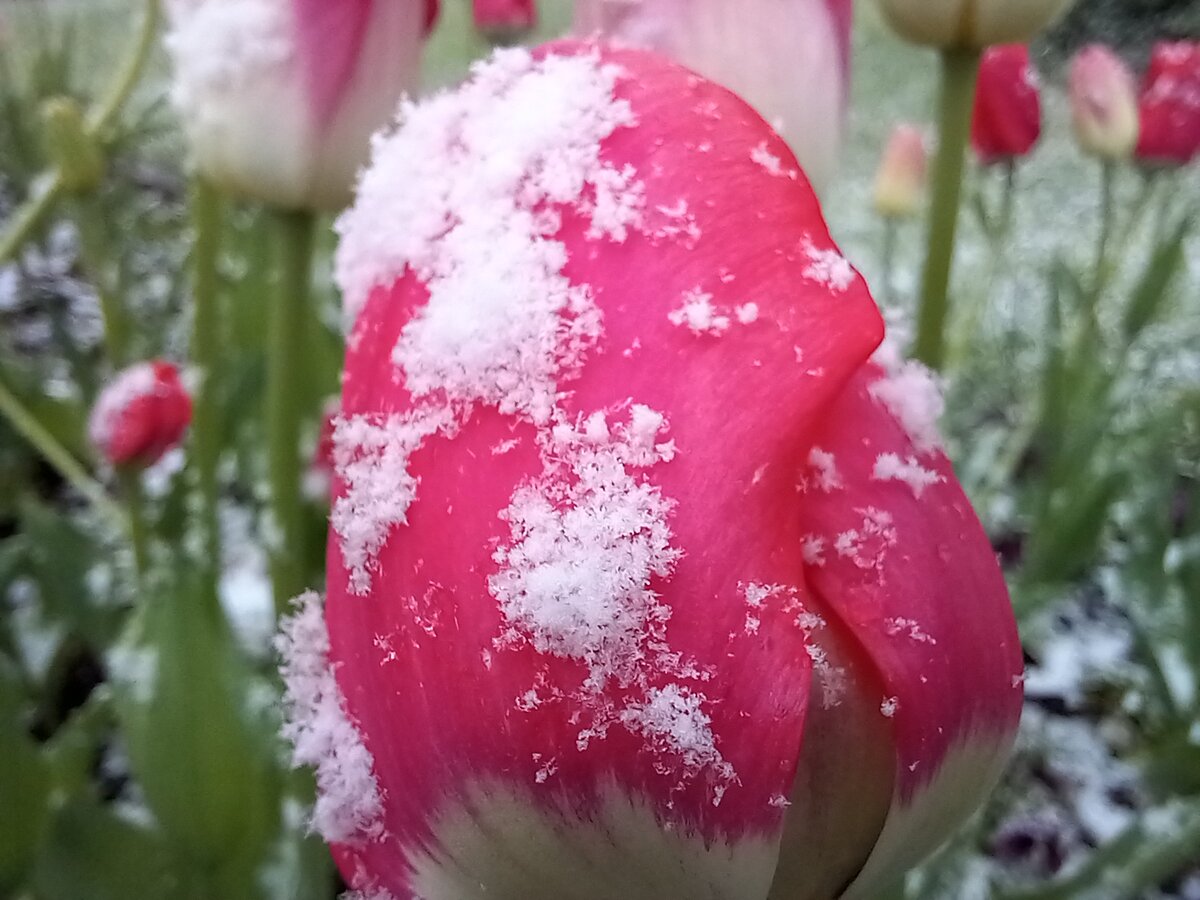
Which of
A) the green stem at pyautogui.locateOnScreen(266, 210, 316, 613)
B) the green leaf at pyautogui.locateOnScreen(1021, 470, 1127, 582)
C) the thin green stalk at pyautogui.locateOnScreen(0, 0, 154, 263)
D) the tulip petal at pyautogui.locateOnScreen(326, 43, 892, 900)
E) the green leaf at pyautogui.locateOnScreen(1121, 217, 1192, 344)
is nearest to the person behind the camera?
the tulip petal at pyautogui.locateOnScreen(326, 43, 892, 900)

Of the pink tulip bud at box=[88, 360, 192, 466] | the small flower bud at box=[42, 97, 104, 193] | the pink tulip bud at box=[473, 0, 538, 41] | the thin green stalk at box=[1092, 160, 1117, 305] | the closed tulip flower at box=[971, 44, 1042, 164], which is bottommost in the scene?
the thin green stalk at box=[1092, 160, 1117, 305]

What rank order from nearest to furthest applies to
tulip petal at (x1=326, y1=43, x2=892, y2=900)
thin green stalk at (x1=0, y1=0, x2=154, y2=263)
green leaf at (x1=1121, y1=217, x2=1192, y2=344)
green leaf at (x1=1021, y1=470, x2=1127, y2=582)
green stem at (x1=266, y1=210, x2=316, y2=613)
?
tulip petal at (x1=326, y1=43, x2=892, y2=900) → green stem at (x1=266, y1=210, x2=316, y2=613) → thin green stalk at (x1=0, y1=0, x2=154, y2=263) → green leaf at (x1=1021, y1=470, x2=1127, y2=582) → green leaf at (x1=1121, y1=217, x2=1192, y2=344)

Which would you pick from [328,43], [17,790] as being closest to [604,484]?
[328,43]

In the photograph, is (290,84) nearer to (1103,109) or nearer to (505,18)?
(505,18)

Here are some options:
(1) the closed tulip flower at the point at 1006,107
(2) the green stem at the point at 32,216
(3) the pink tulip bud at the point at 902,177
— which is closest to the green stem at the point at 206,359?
(2) the green stem at the point at 32,216

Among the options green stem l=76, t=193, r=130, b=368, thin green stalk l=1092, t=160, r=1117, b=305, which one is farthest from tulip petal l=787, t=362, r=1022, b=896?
thin green stalk l=1092, t=160, r=1117, b=305

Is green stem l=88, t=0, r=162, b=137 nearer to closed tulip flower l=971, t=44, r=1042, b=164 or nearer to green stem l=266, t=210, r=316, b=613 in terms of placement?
green stem l=266, t=210, r=316, b=613
